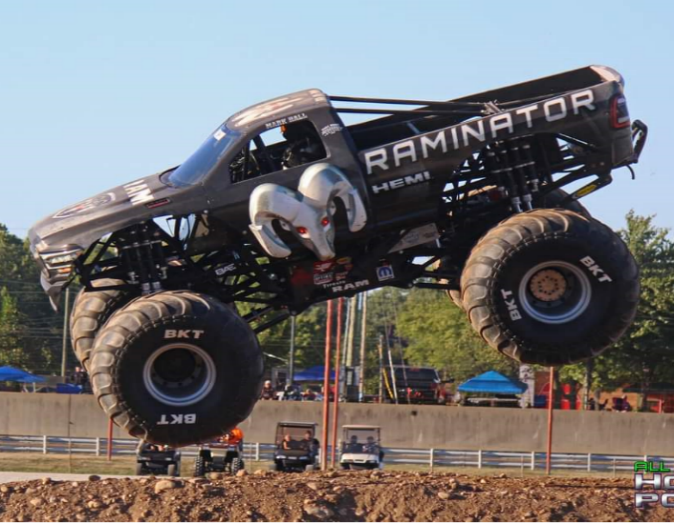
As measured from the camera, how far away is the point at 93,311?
1280 centimetres

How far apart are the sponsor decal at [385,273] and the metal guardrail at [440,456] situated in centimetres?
2268

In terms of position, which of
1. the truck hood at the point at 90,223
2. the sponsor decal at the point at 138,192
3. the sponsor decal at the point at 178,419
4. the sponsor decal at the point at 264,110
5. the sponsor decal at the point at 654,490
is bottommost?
the sponsor decal at the point at 654,490

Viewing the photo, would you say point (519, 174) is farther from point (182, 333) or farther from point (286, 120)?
point (182, 333)

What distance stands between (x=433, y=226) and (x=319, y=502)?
3415 millimetres

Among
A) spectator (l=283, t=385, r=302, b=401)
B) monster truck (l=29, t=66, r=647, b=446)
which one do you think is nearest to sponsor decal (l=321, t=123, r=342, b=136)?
monster truck (l=29, t=66, r=647, b=446)

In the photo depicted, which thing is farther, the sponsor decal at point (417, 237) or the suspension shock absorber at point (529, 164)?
the sponsor decal at point (417, 237)

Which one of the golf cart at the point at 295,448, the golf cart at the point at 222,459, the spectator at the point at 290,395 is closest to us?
the golf cart at the point at 222,459

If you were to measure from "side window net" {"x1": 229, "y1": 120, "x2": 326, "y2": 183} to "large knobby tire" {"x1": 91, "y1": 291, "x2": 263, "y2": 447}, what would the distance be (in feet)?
4.50

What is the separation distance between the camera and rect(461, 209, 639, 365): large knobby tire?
1107cm

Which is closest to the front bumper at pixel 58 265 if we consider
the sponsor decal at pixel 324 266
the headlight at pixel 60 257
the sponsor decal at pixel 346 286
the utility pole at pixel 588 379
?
the headlight at pixel 60 257

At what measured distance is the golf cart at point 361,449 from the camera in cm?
3044

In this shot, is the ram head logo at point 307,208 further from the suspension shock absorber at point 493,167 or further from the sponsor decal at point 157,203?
the suspension shock absorber at point 493,167

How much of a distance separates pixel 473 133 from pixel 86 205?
3983 mm

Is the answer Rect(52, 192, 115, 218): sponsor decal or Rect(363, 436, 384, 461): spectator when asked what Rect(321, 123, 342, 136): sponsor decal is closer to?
Rect(52, 192, 115, 218): sponsor decal
